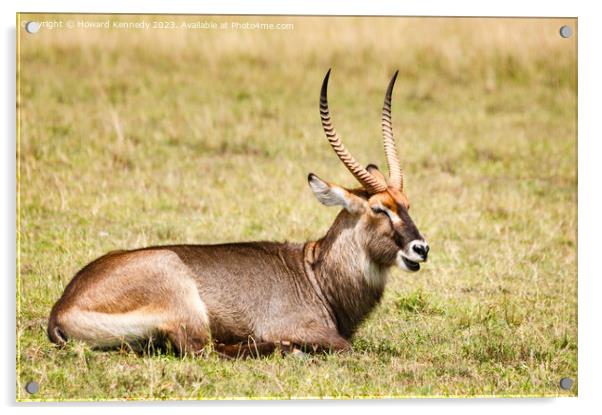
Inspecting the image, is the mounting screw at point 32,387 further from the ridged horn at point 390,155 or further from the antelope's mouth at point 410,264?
the ridged horn at point 390,155

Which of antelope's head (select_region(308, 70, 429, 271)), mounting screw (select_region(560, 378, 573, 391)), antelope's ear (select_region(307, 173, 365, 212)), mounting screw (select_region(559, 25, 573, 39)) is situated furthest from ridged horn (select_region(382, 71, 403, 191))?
mounting screw (select_region(560, 378, 573, 391))

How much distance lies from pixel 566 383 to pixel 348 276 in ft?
4.74

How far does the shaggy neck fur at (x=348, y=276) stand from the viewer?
25.0 feet

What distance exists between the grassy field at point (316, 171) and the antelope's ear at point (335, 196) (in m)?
0.88

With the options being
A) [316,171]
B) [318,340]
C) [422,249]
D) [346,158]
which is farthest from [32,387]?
[316,171]

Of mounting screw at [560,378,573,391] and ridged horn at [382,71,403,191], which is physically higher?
ridged horn at [382,71,403,191]

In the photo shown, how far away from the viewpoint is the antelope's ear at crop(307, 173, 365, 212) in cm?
734

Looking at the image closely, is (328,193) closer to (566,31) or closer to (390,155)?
(390,155)

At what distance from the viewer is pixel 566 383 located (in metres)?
7.50

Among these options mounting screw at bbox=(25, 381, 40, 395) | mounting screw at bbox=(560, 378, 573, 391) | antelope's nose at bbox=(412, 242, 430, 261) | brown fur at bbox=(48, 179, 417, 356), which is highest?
antelope's nose at bbox=(412, 242, 430, 261)

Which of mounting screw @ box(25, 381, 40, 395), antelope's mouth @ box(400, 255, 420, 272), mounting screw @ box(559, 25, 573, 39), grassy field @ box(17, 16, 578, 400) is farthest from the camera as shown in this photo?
mounting screw @ box(559, 25, 573, 39)

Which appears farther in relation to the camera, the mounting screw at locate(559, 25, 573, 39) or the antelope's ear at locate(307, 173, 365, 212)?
the mounting screw at locate(559, 25, 573, 39)

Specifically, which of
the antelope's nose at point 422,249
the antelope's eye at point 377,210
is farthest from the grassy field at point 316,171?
the antelope's eye at point 377,210

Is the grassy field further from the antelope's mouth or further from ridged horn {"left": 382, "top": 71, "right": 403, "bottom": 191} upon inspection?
ridged horn {"left": 382, "top": 71, "right": 403, "bottom": 191}
